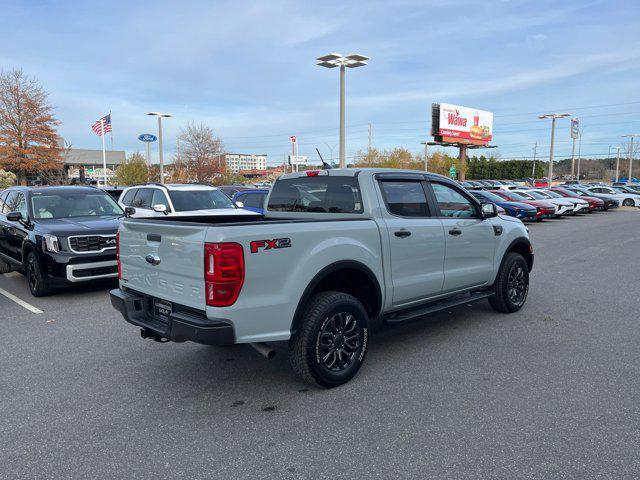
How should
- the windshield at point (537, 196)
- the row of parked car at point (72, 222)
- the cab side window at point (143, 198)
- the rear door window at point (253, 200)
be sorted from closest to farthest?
the row of parked car at point (72, 222)
the cab side window at point (143, 198)
the rear door window at point (253, 200)
the windshield at point (537, 196)

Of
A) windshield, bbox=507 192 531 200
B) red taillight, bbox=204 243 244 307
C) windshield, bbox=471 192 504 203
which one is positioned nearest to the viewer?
red taillight, bbox=204 243 244 307

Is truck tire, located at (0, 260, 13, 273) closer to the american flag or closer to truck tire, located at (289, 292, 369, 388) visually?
truck tire, located at (289, 292, 369, 388)

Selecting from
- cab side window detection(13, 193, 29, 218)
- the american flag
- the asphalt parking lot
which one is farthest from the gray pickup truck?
the american flag

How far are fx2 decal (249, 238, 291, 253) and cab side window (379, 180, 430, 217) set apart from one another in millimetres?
1394

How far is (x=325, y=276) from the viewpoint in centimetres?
390

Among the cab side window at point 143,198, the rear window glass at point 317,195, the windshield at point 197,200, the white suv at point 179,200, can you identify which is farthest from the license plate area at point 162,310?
the cab side window at point 143,198

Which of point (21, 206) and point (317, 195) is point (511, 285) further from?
point (21, 206)

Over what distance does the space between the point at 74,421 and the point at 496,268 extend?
473 cm

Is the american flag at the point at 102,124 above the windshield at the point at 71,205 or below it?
above

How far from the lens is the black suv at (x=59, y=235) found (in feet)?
23.2

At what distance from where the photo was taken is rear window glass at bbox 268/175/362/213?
185 inches

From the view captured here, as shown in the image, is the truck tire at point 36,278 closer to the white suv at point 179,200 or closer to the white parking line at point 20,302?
the white parking line at point 20,302

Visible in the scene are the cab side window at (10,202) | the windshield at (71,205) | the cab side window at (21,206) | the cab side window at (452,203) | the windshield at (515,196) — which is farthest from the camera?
the windshield at (515,196)

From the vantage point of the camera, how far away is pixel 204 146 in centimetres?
4094
